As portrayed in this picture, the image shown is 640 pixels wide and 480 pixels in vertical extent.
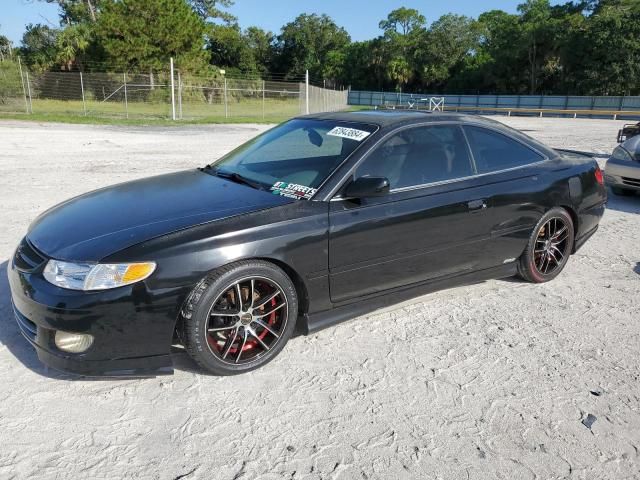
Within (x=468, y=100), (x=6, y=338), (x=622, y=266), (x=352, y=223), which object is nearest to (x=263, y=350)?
(x=352, y=223)

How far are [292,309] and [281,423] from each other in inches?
28.4

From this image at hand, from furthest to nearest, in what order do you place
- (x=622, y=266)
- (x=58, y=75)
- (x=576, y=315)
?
(x=58, y=75) → (x=622, y=266) → (x=576, y=315)

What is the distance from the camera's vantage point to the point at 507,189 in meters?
4.05

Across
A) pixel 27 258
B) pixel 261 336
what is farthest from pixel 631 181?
pixel 27 258

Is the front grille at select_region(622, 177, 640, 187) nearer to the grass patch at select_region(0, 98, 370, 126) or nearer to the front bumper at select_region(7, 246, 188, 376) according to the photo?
the front bumper at select_region(7, 246, 188, 376)

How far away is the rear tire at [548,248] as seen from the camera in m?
4.34

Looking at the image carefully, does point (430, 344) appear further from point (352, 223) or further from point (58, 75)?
point (58, 75)

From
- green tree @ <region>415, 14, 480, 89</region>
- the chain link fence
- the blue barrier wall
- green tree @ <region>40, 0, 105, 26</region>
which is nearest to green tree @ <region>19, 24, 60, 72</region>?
green tree @ <region>40, 0, 105, 26</region>

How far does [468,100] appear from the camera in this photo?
52406 millimetres

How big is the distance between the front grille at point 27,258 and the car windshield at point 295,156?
4.52 ft

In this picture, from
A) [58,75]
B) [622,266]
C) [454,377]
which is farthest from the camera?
[58,75]

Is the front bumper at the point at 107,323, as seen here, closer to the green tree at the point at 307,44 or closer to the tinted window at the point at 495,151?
the tinted window at the point at 495,151

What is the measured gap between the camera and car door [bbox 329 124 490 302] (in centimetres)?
332

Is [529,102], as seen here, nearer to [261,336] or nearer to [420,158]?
[420,158]
